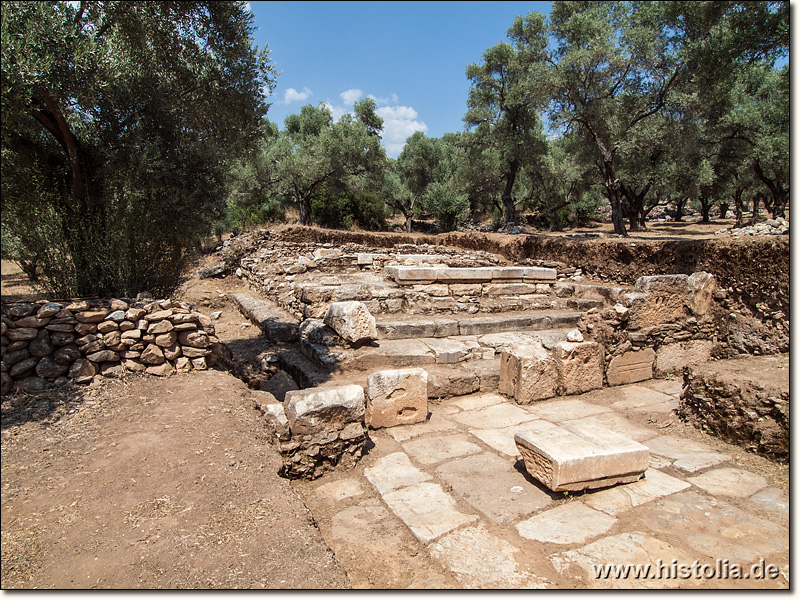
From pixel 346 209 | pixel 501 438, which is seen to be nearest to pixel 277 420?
pixel 501 438

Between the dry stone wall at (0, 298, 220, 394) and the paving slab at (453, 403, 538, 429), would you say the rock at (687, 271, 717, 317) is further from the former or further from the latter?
the dry stone wall at (0, 298, 220, 394)

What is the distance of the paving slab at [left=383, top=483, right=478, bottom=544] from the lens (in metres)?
3.05

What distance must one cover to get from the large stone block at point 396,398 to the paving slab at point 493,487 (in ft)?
3.00

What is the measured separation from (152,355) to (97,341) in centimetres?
51

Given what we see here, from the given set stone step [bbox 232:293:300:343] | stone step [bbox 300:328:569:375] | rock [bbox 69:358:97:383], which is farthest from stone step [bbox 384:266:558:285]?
rock [bbox 69:358:97:383]

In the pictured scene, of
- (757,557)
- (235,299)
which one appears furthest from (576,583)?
(235,299)

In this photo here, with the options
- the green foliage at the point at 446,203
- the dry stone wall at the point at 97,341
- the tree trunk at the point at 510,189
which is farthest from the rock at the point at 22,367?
the green foliage at the point at 446,203

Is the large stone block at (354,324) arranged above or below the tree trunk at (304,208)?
below

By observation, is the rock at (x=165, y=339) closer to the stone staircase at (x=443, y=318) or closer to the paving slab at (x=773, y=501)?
the stone staircase at (x=443, y=318)

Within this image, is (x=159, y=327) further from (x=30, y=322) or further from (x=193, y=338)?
(x=30, y=322)

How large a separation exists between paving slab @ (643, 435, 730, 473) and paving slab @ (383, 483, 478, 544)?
2.12 metres

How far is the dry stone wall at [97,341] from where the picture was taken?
4109 mm

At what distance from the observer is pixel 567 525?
120 inches

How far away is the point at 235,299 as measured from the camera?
12023mm
